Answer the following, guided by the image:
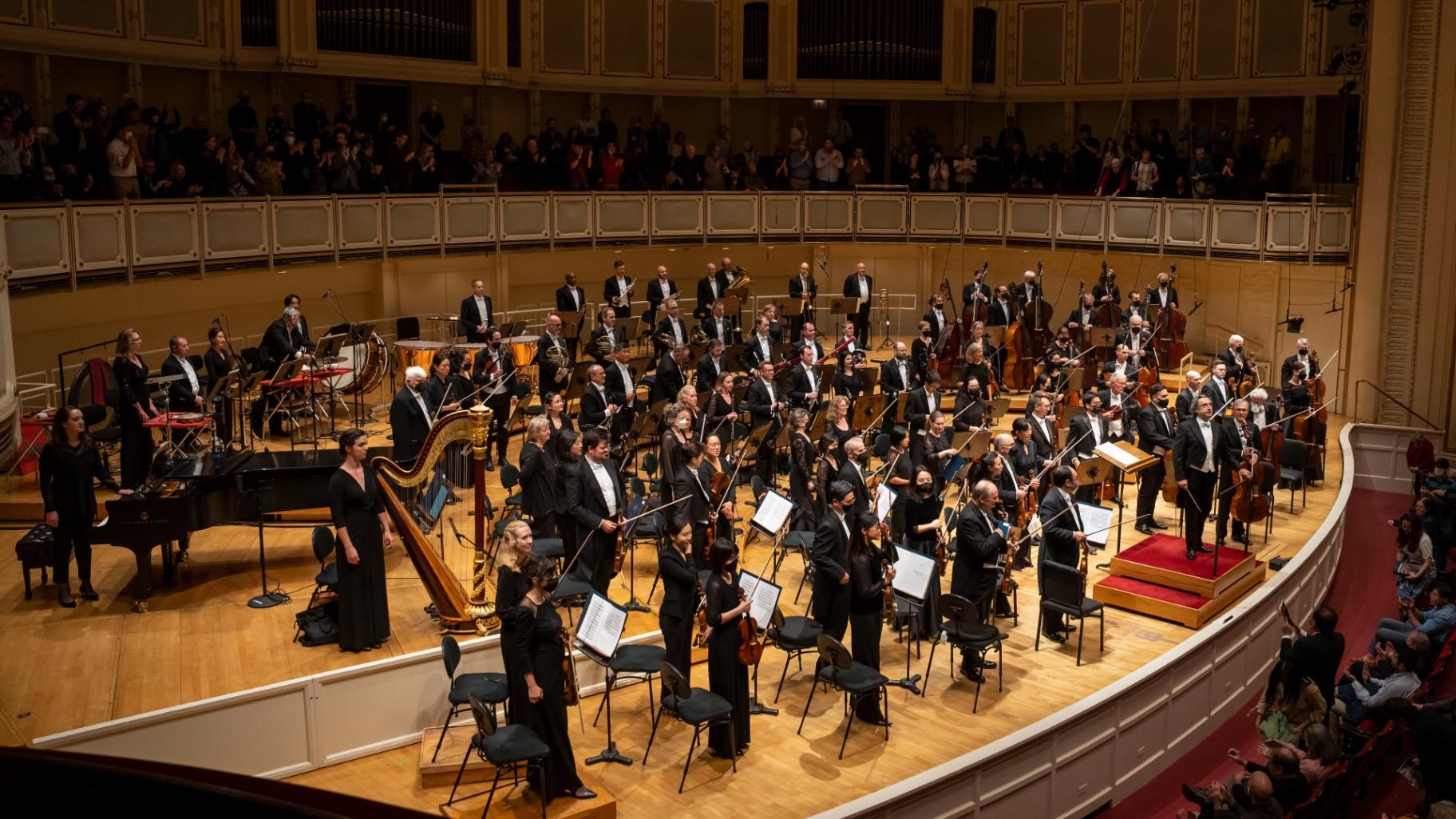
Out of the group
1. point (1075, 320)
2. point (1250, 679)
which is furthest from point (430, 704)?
point (1075, 320)

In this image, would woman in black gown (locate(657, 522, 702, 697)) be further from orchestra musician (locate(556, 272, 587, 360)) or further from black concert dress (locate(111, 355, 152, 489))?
orchestra musician (locate(556, 272, 587, 360))

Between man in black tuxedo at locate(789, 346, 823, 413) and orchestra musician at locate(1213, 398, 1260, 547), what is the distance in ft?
13.9

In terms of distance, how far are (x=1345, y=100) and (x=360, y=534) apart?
16503 mm

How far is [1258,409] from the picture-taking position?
13977 millimetres

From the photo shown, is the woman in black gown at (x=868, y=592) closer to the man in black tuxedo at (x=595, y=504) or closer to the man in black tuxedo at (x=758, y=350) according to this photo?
the man in black tuxedo at (x=595, y=504)

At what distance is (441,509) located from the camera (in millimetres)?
9500

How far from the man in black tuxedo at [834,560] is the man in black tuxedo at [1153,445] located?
4956 millimetres

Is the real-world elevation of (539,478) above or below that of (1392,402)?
above

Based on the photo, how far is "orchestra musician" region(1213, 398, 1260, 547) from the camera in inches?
480

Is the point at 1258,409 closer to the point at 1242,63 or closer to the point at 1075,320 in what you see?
the point at 1075,320

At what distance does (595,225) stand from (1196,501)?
11.4 m

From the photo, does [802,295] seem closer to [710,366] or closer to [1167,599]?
[710,366]

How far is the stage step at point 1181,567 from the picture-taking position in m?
11.3

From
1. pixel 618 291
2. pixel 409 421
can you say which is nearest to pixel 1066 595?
pixel 409 421
